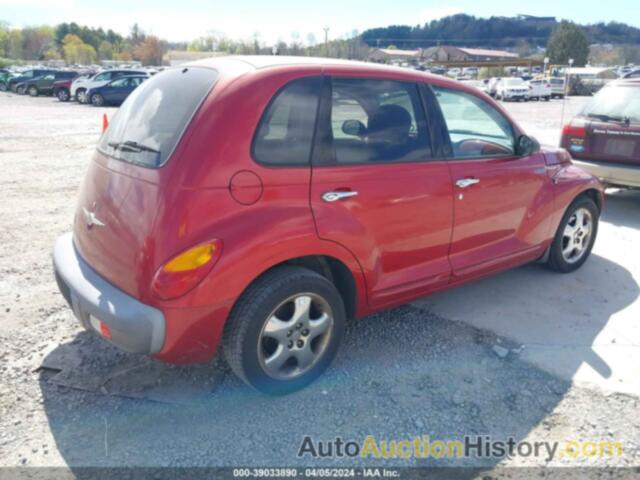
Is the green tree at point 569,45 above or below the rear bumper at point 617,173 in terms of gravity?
above

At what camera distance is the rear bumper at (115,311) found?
2635mm

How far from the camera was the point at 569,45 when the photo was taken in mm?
96000

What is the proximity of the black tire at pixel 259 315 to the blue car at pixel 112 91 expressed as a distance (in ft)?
82.9

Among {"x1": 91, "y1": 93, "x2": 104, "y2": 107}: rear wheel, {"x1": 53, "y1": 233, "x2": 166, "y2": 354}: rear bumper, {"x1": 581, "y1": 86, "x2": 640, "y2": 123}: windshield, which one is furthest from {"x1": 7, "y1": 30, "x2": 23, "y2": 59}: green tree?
{"x1": 53, "y1": 233, "x2": 166, "y2": 354}: rear bumper

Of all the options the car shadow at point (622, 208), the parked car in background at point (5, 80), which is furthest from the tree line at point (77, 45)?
the car shadow at point (622, 208)

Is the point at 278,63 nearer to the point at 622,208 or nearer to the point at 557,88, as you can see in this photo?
the point at 622,208

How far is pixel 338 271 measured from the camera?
3.28 meters

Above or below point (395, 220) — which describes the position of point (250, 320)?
below

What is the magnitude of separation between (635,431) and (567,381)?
49 cm

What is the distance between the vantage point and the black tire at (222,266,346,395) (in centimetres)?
282

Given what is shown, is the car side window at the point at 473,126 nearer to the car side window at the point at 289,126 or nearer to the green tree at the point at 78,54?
the car side window at the point at 289,126

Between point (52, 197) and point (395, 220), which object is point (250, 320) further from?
point (52, 197)

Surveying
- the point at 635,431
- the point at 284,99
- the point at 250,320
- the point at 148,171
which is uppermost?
the point at 284,99

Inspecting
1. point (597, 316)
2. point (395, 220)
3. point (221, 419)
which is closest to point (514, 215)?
point (597, 316)
